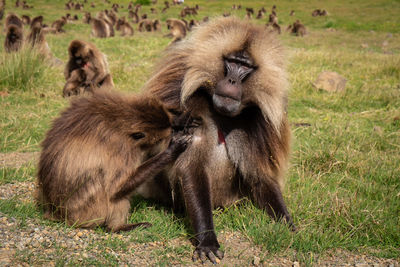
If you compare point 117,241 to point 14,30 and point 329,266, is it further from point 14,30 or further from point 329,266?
point 14,30

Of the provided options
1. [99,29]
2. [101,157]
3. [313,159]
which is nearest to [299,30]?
[99,29]

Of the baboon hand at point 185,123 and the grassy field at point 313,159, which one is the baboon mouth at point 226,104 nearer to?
the baboon hand at point 185,123

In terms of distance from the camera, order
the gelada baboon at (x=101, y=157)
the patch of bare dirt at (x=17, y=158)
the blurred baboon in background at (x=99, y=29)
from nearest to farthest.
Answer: the gelada baboon at (x=101, y=157) → the patch of bare dirt at (x=17, y=158) → the blurred baboon in background at (x=99, y=29)

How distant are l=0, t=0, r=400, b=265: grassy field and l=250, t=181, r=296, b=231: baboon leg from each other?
0.09 metres

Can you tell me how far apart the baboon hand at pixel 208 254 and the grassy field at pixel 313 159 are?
0.25ft

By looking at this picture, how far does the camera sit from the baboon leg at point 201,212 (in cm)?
266

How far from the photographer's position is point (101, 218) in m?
2.80

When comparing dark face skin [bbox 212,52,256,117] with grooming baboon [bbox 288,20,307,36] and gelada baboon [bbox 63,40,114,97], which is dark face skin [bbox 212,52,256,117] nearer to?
gelada baboon [bbox 63,40,114,97]

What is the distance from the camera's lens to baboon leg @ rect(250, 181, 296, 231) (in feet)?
10.1

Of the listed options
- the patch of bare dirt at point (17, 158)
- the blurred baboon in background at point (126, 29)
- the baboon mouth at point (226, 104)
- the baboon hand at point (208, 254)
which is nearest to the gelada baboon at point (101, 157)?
the baboon mouth at point (226, 104)

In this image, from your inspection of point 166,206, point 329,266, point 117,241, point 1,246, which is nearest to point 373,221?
point 329,266

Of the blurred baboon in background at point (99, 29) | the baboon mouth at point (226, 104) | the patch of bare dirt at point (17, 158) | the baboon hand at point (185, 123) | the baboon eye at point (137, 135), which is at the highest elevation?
the baboon mouth at point (226, 104)

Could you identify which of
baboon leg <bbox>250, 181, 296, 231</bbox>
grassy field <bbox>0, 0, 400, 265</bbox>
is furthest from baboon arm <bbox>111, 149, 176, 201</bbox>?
baboon leg <bbox>250, 181, 296, 231</bbox>

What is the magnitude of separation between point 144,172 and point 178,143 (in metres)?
0.30
